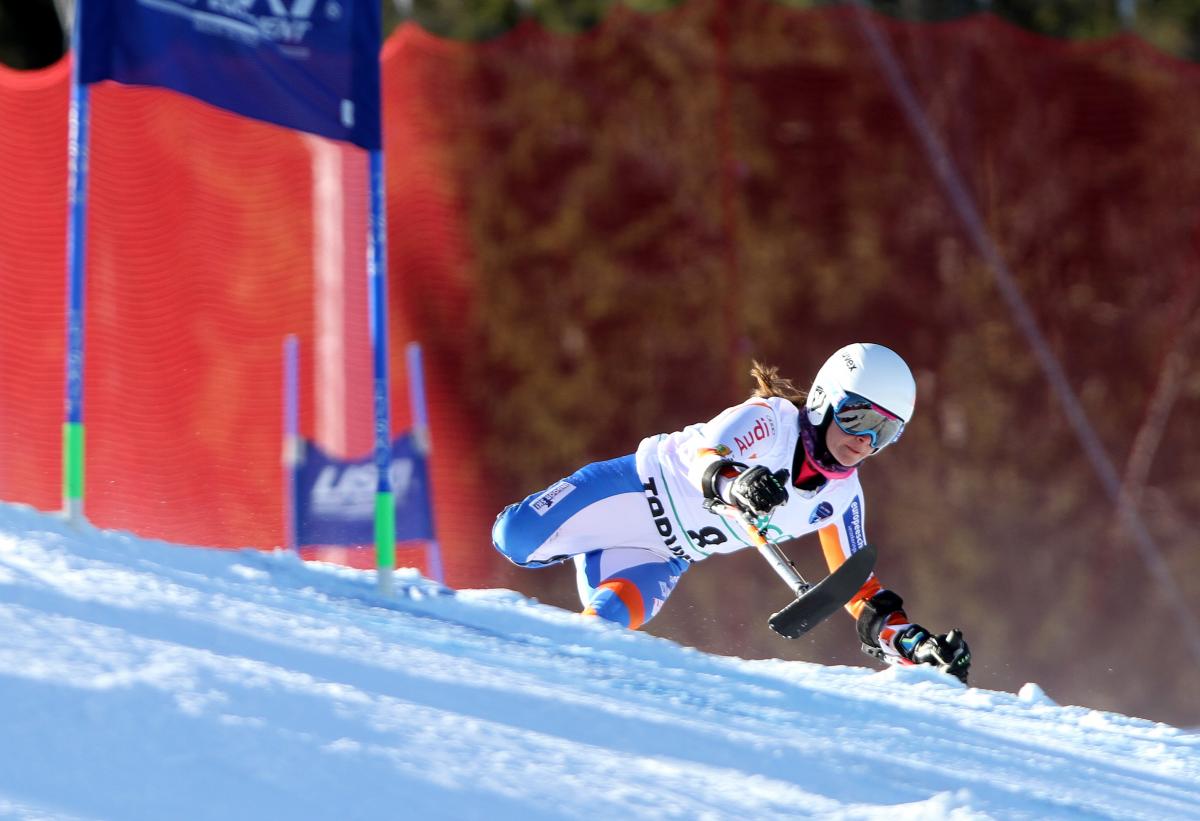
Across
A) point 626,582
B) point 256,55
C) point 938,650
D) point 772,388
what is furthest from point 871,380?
point 256,55

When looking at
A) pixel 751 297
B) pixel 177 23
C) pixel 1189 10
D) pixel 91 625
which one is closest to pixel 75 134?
pixel 177 23

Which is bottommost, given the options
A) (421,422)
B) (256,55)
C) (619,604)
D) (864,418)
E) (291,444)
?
(291,444)

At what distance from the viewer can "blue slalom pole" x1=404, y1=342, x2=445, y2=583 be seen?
622 cm

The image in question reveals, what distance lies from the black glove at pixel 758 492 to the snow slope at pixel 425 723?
41 cm

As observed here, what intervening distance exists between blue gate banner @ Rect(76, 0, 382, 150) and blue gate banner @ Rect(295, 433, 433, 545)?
206 cm

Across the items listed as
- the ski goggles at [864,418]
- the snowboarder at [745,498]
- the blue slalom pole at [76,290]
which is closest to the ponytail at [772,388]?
the snowboarder at [745,498]

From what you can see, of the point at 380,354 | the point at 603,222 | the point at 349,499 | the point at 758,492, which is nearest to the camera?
the point at 758,492

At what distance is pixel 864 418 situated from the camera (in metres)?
4.08

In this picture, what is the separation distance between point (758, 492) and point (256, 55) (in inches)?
74.0

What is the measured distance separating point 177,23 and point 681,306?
320 centimetres

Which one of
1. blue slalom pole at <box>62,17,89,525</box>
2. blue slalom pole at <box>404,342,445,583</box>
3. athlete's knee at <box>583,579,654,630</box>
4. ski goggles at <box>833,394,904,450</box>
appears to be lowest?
blue slalom pole at <box>404,342,445,583</box>

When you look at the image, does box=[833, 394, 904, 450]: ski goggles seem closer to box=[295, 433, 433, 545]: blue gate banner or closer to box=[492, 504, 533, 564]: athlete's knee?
box=[492, 504, 533, 564]: athlete's knee

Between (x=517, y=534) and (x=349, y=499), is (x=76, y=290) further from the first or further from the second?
(x=349, y=499)

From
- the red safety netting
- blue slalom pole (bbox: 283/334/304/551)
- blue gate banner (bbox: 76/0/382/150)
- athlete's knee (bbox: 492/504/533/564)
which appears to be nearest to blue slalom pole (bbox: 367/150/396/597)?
blue gate banner (bbox: 76/0/382/150)
